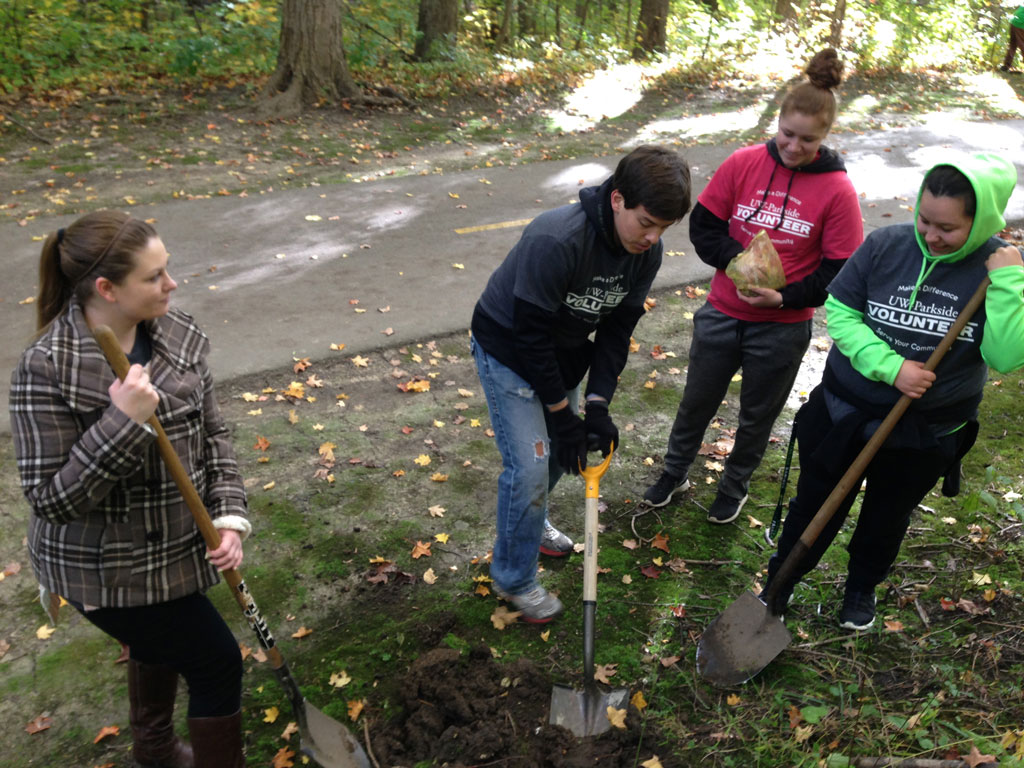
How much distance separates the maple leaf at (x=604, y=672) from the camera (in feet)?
11.2

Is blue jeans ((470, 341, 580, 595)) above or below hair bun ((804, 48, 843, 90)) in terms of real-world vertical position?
below

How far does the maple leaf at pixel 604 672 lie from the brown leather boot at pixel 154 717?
5.24 feet

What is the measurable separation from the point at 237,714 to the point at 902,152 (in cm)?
1257

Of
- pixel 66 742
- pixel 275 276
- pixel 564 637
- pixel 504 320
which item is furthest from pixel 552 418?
pixel 275 276

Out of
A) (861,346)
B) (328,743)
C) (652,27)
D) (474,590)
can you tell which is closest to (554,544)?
(474,590)

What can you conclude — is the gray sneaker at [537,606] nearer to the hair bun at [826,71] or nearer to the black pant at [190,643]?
the black pant at [190,643]

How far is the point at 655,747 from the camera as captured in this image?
9.93 ft

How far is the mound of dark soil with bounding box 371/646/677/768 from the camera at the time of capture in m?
2.97

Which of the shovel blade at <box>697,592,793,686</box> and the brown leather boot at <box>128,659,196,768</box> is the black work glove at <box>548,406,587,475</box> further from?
the brown leather boot at <box>128,659,196,768</box>

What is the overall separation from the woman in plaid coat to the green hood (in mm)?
2543

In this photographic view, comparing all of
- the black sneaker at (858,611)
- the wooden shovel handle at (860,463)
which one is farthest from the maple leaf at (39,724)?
the black sneaker at (858,611)

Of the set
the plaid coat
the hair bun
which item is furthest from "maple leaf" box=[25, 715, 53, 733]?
the hair bun

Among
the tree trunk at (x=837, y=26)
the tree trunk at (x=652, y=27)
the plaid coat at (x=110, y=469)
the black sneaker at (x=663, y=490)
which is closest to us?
the plaid coat at (x=110, y=469)

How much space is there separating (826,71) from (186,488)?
10.1 feet
